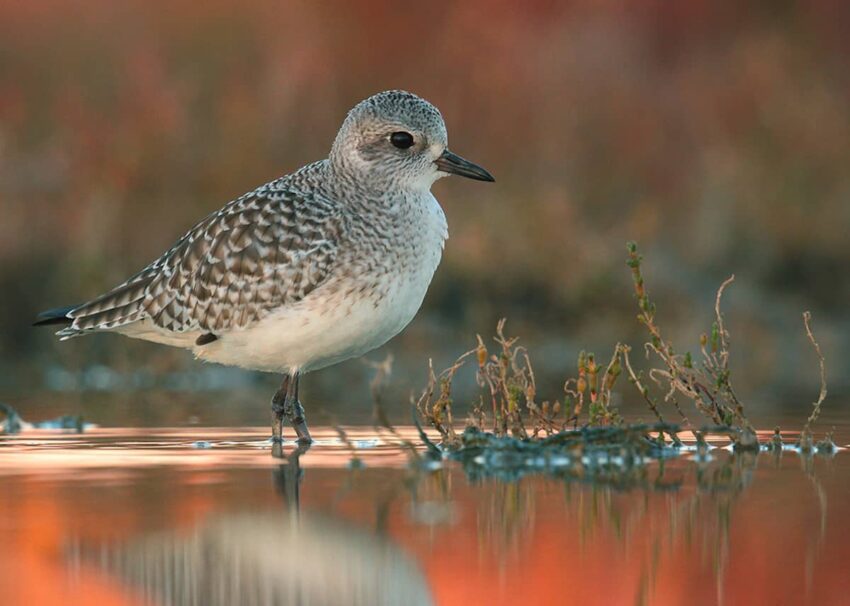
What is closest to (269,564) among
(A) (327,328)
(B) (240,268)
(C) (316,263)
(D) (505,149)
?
(A) (327,328)

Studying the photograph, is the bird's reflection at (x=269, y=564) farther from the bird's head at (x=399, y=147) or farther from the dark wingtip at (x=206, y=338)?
the bird's head at (x=399, y=147)

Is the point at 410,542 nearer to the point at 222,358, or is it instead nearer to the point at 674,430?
the point at 674,430

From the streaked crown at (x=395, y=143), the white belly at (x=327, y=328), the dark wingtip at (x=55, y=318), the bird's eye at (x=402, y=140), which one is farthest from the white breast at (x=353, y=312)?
the dark wingtip at (x=55, y=318)

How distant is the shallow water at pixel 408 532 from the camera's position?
19.7ft

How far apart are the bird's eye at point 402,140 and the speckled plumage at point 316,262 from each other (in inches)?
1.5

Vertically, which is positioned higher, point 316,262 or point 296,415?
point 316,262

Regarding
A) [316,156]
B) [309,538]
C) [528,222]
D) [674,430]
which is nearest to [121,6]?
[316,156]

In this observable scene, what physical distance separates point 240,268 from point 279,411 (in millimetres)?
902

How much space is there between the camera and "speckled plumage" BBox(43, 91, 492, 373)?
9641 millimetres

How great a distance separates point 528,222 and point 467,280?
1.03 m

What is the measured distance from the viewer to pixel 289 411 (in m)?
10.4

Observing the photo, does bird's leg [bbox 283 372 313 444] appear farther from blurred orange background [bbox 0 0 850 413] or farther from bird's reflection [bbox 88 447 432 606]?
blurred orange background [bbox 0 0 850 413]

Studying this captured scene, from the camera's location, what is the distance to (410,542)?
21.9 feet

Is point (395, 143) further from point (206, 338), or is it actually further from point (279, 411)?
point (279, 411)
